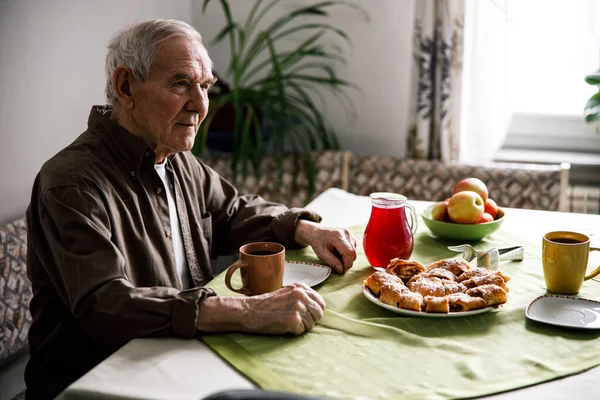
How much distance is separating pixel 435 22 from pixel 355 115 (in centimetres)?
57

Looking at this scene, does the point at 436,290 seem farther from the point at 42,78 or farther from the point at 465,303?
the point at 42,78

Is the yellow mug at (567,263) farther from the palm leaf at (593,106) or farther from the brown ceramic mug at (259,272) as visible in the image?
the palm leaf at (593,106)

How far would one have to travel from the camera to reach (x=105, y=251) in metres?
1.30

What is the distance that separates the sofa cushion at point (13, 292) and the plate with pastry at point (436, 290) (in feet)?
3.47

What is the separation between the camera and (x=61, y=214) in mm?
1335

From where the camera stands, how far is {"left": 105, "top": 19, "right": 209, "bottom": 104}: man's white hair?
1.51m

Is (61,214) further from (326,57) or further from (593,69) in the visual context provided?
(593,69)

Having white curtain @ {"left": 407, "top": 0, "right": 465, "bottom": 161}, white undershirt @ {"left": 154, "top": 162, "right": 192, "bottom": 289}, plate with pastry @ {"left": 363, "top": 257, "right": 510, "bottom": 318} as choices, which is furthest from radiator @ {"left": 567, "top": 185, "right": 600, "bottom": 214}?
white undershirt @ {"left": 154, "top": 162, "right": 192, "bottom": 289}

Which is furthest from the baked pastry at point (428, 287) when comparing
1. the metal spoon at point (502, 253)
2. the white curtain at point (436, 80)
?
the white curtain at point (436, 80)

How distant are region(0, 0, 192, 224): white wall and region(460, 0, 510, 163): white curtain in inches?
60.6

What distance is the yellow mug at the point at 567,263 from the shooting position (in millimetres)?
1393

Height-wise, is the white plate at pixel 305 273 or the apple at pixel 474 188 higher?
the apple at pixel 474 188

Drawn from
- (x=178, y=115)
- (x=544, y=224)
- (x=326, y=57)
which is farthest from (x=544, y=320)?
(x=326, y=57)

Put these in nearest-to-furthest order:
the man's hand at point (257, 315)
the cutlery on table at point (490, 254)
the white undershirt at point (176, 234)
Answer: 1. the man's hand at point (257, 315)
2. the cutlery on table at point (490, 254)
3. the white undershirt at point (176, 234)
